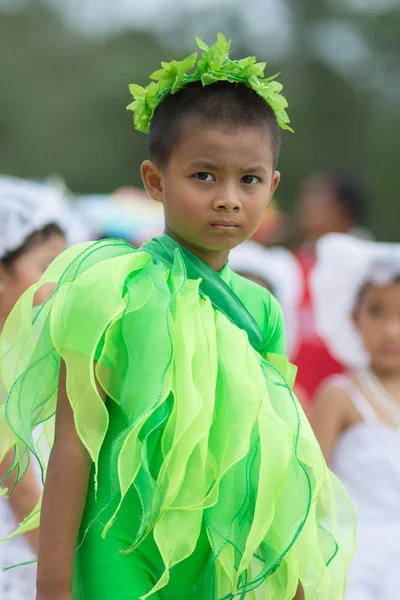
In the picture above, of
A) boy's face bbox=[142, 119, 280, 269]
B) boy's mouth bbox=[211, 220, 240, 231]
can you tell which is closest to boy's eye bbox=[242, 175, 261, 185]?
boy's face bbox=[142, 119, 280, 269]

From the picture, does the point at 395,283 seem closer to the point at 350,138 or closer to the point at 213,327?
the point at 213,327

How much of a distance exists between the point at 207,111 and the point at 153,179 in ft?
0.76

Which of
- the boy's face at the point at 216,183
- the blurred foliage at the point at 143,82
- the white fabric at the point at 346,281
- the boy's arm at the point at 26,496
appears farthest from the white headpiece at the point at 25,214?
the blurred foliage at the point at 143,82

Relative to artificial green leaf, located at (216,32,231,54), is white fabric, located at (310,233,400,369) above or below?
below

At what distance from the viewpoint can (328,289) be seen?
4.76m

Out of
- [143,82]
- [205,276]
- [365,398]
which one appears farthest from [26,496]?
[143,82]

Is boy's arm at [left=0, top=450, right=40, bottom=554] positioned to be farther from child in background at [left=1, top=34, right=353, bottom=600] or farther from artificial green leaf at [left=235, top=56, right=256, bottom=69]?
artificial green leaf at [left=235, top=56, right=256, bottom=69]

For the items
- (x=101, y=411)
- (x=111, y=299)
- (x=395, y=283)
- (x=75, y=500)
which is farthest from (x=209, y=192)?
(x=395, y=283)

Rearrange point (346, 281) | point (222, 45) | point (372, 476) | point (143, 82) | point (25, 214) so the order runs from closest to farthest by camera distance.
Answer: point (222, 45)
point (25, 214)
point (372, 476)
point (346, 281)
point (143, 82)

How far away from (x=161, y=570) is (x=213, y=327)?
1.83 feet

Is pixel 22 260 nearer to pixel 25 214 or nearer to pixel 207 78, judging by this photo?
pixel 25 214

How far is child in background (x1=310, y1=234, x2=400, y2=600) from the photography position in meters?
3.79

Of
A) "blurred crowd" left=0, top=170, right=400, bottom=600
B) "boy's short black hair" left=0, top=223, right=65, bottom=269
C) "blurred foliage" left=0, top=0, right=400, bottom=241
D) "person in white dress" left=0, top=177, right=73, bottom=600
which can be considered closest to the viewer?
"person in white dress" left=0, top=177, right=73, bottom=600

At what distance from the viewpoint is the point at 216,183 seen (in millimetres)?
2326
